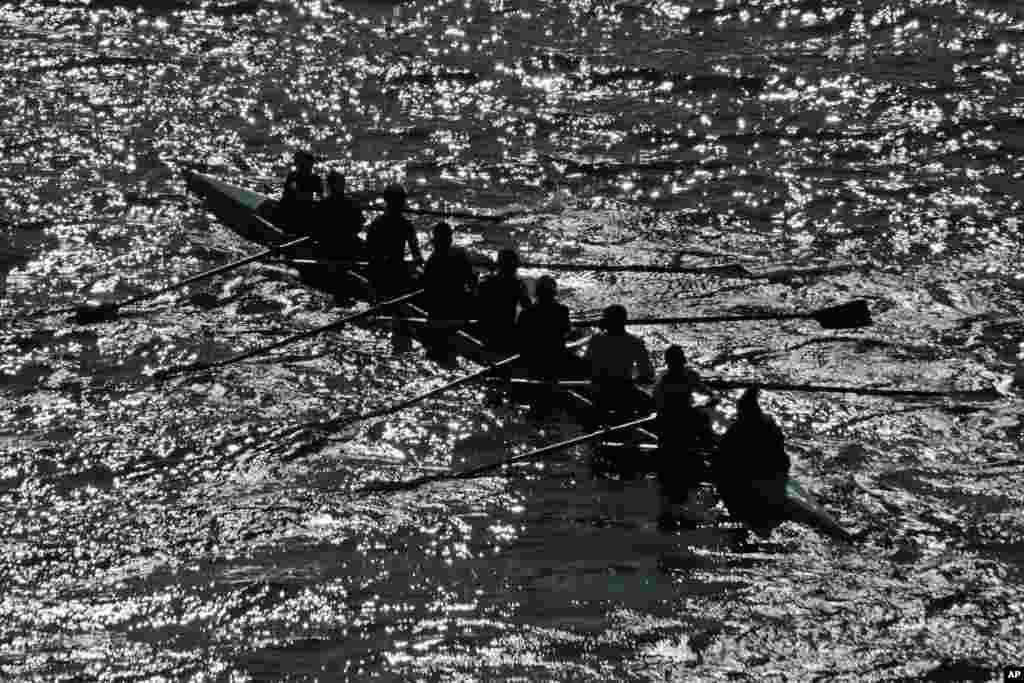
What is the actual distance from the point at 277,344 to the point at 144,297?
280 centimetres

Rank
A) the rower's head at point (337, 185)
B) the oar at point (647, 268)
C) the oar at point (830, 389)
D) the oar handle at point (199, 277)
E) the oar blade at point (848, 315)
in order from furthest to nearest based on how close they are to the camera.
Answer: the rower's head at point (337, 185) < the oar handle at point (199, 277) < the oar at point (647, 268) < the oar blade at point (848, 315) < the oar at point (830, 389)

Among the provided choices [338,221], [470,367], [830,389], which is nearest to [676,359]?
[830,389]

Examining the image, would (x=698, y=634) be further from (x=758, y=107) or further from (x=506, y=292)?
(x=758, y=107)

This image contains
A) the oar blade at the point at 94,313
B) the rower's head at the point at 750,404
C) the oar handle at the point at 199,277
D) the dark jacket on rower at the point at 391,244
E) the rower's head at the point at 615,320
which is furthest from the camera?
the dark jacket on rower at the point at 391,244

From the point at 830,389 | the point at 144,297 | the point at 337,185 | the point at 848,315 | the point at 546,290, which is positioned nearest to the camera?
the point at 830,389

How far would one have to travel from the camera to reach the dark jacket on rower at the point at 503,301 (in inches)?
777

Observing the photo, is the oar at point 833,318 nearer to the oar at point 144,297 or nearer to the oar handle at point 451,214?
the oar handle at point 451,214

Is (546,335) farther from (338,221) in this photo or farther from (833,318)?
(338,221)

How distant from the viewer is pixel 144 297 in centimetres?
2164

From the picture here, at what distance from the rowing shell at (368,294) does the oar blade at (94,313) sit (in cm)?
307

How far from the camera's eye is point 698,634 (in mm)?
13805

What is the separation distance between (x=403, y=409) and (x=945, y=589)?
700cm

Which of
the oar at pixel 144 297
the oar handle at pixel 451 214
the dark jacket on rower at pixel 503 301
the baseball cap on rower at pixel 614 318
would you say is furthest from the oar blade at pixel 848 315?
the oar at pixel 144 297

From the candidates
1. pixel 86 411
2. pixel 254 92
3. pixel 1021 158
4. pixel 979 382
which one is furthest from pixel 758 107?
pixel 86 411
